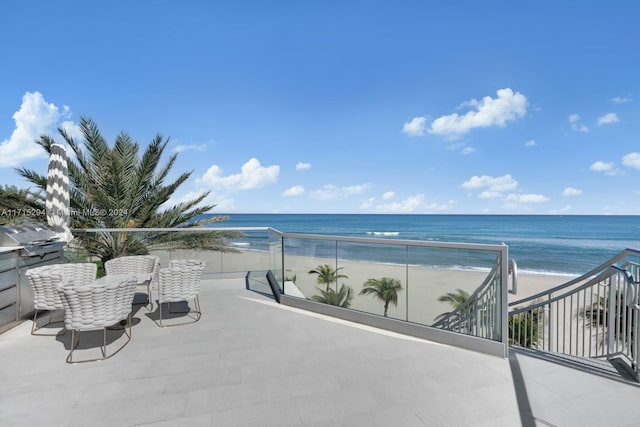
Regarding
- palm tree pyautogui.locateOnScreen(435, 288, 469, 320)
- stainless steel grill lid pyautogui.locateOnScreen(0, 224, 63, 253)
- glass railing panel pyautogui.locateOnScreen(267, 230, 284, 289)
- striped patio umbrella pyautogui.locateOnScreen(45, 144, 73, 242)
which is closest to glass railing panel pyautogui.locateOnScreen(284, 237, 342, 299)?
glass railing panel pyautogui.locateOnScreen(267, 230, 284, 289)

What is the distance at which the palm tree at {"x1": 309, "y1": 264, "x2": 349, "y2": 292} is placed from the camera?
4500 mm

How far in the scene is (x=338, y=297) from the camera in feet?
14.8

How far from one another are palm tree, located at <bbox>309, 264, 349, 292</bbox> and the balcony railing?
16 millimetres

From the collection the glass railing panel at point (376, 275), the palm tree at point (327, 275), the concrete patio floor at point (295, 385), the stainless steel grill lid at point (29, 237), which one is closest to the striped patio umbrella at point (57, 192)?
the stainless steel grill lid at point (29, 237)

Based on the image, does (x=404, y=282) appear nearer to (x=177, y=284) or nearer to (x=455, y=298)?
(x=455, y=298)

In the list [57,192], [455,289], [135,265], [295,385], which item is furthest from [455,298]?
[57,192]

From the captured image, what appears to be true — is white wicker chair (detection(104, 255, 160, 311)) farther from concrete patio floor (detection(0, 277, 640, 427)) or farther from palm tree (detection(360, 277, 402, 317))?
palm tree (detection(360, 277, 402, 317))

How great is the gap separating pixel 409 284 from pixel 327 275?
133cm

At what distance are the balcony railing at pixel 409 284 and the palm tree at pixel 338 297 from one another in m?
0.01

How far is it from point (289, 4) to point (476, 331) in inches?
357

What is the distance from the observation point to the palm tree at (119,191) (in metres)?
7.37

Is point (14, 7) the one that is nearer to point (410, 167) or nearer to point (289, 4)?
point (289, 4)

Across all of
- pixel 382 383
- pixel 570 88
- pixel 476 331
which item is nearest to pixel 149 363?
pixel 382 383

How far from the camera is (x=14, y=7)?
6570mm
